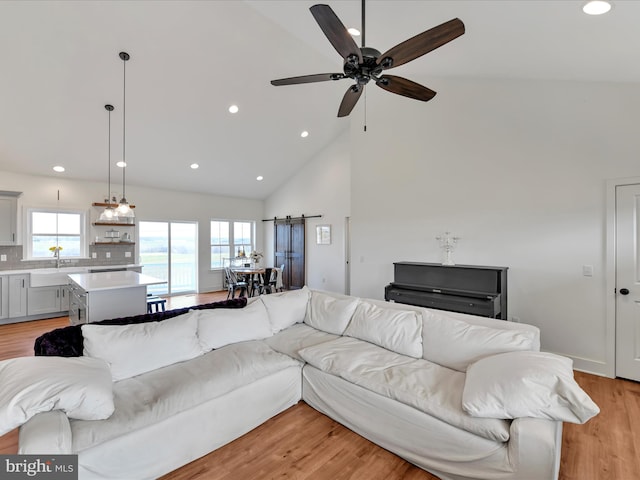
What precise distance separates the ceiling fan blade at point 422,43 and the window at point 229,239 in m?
7.37

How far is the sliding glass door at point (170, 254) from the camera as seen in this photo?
7426 mm

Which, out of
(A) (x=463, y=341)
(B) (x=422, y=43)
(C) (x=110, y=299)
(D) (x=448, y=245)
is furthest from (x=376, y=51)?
(C) (x=110, y=299)

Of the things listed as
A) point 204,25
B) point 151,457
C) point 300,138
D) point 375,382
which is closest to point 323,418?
point 375,382

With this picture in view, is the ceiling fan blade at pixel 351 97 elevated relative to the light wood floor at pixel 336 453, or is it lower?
elevated

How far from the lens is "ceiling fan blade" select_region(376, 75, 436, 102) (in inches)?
91.0

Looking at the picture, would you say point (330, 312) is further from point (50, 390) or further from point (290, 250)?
point (290, 250)

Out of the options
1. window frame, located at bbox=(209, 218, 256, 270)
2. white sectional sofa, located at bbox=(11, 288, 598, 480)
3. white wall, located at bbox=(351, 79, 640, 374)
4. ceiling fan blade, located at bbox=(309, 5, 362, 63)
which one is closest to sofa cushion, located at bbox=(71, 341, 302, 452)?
white sectional sofa, located at bbox=(11, 288, 598, 480)

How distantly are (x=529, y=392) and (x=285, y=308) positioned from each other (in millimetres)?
2329

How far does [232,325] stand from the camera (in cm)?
292

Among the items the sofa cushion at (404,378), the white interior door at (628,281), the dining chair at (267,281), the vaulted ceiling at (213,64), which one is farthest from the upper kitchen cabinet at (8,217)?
the white interior door at (628,281)

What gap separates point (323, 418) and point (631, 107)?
427 centimetres

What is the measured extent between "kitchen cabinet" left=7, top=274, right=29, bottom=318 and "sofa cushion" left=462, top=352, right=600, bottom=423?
7058 millimetres

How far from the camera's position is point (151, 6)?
11.0ft

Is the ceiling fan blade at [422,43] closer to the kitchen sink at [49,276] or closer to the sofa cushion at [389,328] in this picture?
the sofa cushion at [389,328]
